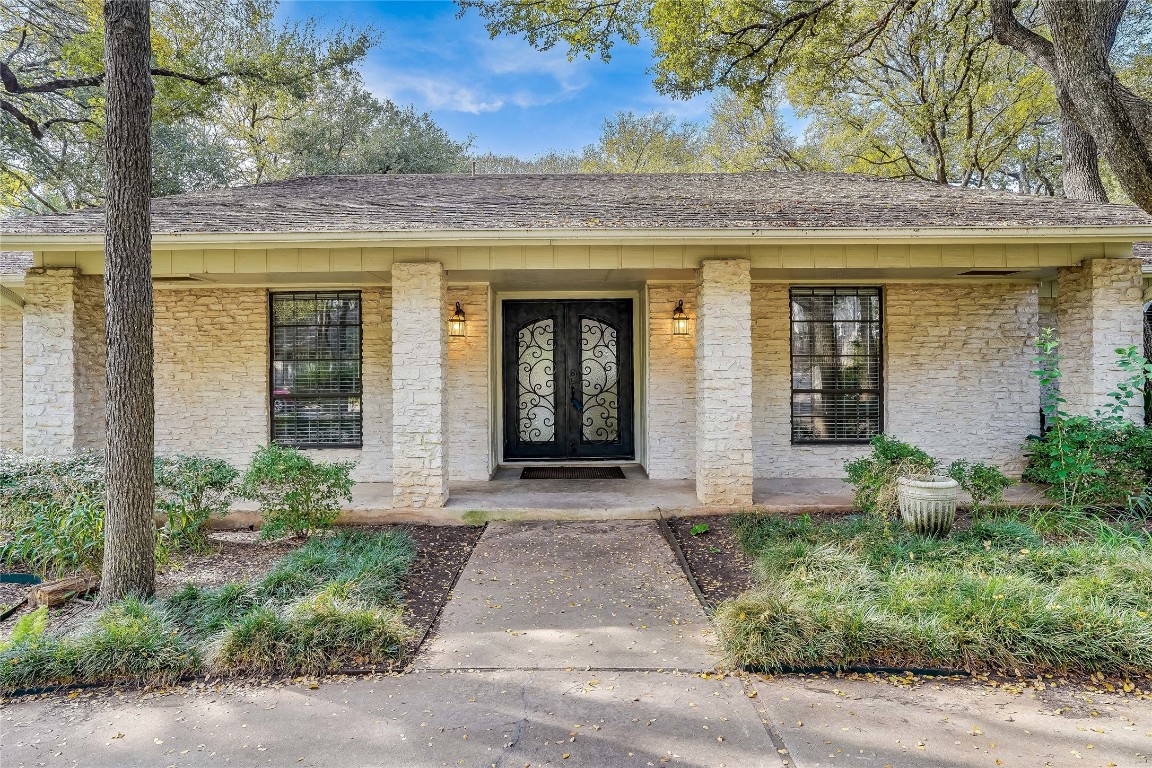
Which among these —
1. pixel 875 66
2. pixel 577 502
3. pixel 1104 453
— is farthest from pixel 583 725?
pixel 875 66

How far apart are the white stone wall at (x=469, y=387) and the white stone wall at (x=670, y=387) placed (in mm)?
2046

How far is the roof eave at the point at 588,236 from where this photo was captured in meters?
5.09

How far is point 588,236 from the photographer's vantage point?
5.16 metres

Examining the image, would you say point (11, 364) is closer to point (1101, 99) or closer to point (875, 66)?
point (1101, 99)

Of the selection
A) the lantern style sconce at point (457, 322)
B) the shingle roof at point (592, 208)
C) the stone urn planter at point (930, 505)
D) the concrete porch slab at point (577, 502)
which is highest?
the shingle roof at point (592, 208)

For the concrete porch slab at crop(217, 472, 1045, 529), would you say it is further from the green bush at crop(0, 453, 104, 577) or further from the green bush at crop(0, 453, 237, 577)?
the green bush at crop(0, 453, 104, 577)

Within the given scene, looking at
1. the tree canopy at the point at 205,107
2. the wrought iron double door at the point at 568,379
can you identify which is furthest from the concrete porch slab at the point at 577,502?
the tree canopy at the point at 205,107

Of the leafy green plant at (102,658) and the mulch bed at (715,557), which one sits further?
the mulch bed at (715,557)

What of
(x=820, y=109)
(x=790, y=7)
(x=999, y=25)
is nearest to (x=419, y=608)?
(x=999, y=25)

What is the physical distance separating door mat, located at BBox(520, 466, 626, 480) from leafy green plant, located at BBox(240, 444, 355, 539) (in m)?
2.51

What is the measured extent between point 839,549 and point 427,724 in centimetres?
306

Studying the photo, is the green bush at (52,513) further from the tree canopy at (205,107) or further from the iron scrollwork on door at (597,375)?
the tree canopy at (205,107)

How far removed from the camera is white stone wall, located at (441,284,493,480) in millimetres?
7039

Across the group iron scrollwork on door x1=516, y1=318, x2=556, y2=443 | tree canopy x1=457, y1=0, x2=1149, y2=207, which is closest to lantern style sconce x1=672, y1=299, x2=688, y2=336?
iron scrollwork on door x1=516, y1=318, x2=556, y2=443
